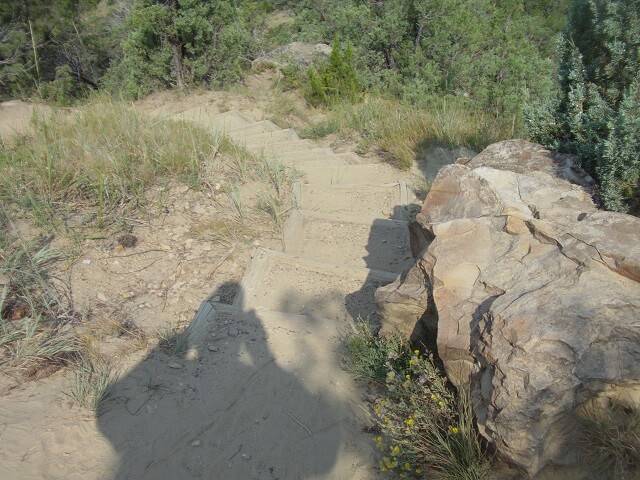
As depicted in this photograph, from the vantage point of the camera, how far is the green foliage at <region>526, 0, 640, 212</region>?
314cm

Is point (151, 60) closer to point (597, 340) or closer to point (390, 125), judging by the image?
point (390, 125)

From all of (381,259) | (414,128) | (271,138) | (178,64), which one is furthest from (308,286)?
(178,64)

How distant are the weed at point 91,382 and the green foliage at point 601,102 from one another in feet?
11.2

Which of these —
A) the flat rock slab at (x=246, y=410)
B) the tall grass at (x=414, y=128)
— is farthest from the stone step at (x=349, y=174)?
the flat rock slab at (x=246, y=410)

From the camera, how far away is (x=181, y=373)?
127 inches

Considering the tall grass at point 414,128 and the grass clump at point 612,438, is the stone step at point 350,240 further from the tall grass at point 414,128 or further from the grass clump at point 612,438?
the grass clump at point 612,438

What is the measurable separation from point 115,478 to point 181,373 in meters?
0.78

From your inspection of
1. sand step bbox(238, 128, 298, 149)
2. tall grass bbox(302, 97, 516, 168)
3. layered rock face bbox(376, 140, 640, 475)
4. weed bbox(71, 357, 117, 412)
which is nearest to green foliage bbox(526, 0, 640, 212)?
layered rock face bbox(376, 140, 640, 475)

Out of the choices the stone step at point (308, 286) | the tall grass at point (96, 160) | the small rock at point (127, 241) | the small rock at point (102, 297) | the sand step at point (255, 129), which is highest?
the tall grass at point (96, 160)

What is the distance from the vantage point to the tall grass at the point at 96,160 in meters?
4.68

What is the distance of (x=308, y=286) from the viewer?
405cm

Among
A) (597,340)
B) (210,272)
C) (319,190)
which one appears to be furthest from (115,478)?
(319,190)

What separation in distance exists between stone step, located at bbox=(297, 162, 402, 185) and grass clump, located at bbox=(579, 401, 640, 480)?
385 cm

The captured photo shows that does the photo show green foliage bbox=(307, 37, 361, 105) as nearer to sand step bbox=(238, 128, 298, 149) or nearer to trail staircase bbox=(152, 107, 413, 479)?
sand step bbox=(238, 128, 298, 149)
